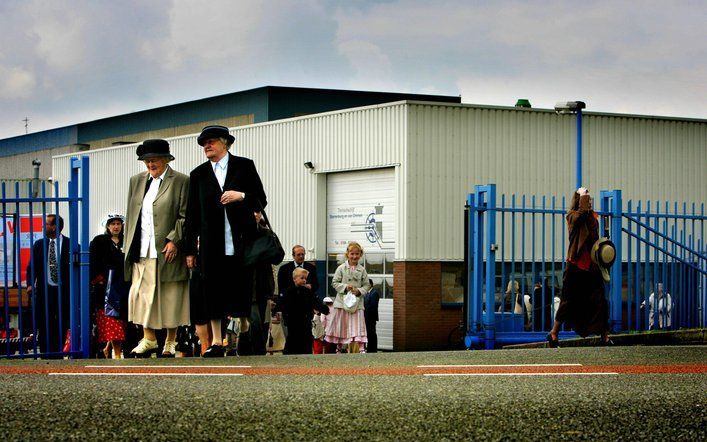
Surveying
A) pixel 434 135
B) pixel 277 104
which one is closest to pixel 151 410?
pixel 434 135

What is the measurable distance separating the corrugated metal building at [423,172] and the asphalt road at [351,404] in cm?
2181

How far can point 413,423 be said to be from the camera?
6316 millimetres

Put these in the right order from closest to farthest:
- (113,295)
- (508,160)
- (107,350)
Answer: (113,295) < (107,350) < (508,160)

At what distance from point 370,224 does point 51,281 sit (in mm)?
19449

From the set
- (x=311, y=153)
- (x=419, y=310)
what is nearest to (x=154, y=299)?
(x=419, y=310)

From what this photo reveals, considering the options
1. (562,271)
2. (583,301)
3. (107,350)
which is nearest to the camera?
(107,350)

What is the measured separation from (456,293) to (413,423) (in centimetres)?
2537

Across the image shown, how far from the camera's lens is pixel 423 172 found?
102 feet

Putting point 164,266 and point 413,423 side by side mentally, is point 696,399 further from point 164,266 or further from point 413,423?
point 164,266

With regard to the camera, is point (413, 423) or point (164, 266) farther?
point (164, 266)

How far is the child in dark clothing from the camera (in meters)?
16.2

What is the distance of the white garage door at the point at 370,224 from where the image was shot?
3172 cm

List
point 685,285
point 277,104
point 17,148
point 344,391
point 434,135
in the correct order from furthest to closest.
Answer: point 17,148
point 277,104
point 434,135
point 685,285
point 344,391

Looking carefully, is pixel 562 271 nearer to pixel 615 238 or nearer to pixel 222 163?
pixel 615 238
